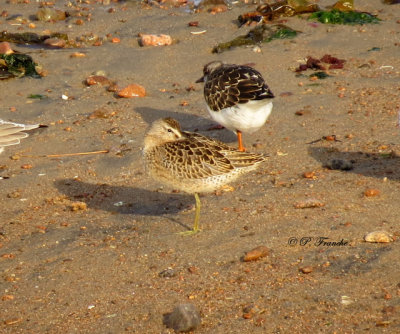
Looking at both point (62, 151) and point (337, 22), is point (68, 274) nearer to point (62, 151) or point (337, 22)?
point (62, 151)

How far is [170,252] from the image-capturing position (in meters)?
6.61

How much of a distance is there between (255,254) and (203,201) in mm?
1806

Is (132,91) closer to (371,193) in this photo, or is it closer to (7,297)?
(371,193)

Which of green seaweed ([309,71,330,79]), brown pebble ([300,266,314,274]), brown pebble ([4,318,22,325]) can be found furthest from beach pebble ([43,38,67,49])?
brown pebble ([300,266,314,274])

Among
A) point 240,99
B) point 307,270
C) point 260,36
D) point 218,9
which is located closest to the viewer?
point 307,270

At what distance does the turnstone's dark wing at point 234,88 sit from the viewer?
8898mm

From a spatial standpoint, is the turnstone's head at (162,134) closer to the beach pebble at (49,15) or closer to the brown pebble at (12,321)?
the brown pebble at (12,321)

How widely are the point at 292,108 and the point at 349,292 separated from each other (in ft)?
16.6

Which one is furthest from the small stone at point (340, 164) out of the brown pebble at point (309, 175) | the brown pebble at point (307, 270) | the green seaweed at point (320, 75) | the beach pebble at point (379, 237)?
the green seaweed at point (320, 75)

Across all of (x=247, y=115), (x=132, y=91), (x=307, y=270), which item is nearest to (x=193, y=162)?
(x=307, y=270)

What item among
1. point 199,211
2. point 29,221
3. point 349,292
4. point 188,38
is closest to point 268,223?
point 199,211

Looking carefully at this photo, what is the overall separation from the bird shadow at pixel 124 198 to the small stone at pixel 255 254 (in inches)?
68.8

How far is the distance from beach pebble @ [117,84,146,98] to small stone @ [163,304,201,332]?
6.13m

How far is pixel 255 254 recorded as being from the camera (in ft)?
20.4
